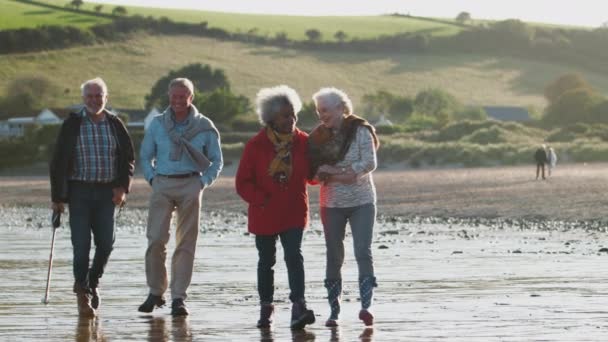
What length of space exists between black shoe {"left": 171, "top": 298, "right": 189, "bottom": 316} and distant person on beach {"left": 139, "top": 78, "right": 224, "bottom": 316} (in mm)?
29

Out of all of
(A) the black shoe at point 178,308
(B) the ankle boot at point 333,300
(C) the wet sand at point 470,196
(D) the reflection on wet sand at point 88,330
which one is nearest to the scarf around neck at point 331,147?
(B) the ankle boot at point 333,300

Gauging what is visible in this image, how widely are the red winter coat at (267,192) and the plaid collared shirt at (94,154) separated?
1.32 metres

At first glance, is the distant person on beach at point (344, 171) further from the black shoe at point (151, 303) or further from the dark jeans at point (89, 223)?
the dark jeans at point (89, 223)

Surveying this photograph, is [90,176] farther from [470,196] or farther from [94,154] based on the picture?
[470,196]

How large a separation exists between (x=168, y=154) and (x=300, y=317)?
5.91 ft

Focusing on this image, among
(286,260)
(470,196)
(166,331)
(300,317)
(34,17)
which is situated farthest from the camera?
(34,17)

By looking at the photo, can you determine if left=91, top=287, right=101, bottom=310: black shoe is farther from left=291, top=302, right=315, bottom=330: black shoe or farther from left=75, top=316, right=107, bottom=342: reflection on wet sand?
left=291, top=302, right=315, bottom=330: black shoe

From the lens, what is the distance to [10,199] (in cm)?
4547

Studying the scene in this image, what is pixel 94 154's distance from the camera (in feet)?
39.5

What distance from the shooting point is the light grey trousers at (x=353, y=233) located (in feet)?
37.4

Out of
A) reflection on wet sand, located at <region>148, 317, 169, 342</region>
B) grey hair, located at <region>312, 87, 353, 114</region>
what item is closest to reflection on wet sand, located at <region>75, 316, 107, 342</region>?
reflection on wet sand, located at <region>148, 317, 169, 342</region>

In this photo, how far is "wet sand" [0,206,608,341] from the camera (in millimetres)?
10516

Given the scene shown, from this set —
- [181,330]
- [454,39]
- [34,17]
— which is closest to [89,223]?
[181,330]

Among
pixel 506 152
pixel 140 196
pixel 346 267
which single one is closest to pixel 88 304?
pixel 346 267
